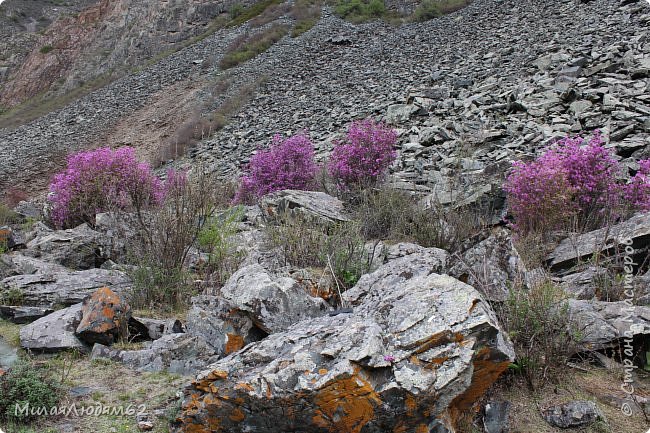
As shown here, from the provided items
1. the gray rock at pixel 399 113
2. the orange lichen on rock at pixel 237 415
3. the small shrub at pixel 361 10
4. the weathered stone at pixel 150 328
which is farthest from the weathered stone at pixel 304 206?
the small shrub at pixel 361 10

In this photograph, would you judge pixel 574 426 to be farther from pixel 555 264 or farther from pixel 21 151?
pixel 21 151

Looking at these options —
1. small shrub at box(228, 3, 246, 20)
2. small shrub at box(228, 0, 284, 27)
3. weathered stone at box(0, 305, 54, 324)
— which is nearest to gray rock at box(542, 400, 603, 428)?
weathered stone at box(0, 305, 54, 324)

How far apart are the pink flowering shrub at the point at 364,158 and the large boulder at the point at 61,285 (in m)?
4.49

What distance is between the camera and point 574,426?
2740mm

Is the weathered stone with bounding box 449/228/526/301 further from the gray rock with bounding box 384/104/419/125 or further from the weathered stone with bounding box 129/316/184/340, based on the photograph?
the gray rock with bounding box 384/104/419/125

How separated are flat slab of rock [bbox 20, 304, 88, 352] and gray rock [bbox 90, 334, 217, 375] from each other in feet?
0.80

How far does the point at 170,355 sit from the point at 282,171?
617 cm

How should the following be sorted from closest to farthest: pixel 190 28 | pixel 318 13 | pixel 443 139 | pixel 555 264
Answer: pixel 555 264
pixel 443 139
pixel 318 13
pixel 190 28

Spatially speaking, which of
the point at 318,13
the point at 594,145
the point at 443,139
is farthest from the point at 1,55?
the point at 594,145

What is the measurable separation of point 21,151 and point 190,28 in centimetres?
1648

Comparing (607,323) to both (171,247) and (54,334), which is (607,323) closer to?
(171,247)

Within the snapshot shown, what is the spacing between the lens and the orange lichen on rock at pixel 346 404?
2256 mm

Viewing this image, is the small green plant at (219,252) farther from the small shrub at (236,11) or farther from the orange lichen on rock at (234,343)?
the small shrub at (236,11)

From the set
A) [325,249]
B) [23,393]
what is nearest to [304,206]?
[325,249]
